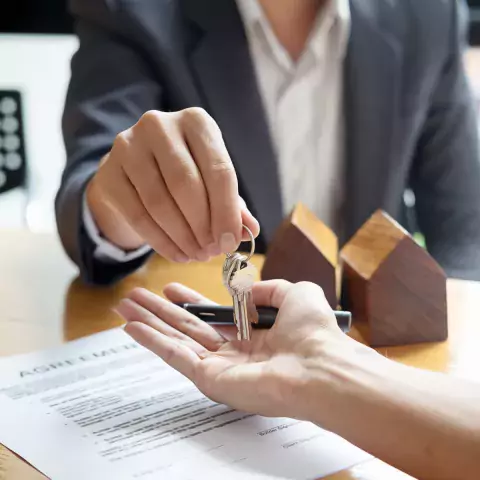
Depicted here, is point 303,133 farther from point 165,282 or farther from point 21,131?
point 21,131

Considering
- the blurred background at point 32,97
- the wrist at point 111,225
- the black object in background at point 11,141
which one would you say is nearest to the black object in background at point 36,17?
the blurred background at point 32,97

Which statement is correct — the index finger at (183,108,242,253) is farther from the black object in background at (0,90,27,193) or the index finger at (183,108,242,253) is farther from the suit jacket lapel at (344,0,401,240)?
the black object in background at (0,90,27,193)

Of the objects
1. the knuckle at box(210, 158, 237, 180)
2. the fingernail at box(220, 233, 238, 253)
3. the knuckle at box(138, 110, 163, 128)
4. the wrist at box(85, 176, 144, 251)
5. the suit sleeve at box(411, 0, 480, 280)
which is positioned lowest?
the suit sleeve at box(411, 0, 480, 280)

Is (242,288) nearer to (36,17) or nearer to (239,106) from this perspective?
(239,106)

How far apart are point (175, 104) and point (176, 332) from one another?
623 mm

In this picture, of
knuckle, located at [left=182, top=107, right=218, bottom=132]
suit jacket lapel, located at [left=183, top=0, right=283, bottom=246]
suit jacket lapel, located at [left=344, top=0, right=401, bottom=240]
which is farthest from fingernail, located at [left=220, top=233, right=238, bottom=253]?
suit jacket lapel, located at [left=344, top=0, right=401, bottom=240]

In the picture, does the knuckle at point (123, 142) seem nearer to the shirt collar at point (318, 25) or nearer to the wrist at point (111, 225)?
the wrist at point (111, 225)

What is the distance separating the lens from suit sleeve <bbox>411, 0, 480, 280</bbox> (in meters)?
1.36

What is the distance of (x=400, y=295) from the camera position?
776 millimetres

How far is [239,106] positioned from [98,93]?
22cm

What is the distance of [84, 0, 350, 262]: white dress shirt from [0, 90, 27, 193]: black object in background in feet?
2.94

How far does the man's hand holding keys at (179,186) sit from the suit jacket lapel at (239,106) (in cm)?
41

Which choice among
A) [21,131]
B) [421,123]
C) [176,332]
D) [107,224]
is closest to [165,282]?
[107,224]

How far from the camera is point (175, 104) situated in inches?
49.8
